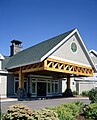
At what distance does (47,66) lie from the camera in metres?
21.4

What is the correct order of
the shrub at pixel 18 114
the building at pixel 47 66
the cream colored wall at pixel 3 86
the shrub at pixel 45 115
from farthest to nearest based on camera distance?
the cream colored wall at pixel 3 86
the building at pixel 47 66
the shrub at pixel 45 115
the shrub at pixel 18 114

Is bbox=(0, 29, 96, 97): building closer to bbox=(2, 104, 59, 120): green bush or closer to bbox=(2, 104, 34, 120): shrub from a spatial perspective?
bbox=(2, 104, 59, 120): green bush

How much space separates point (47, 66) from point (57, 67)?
83.8 inches

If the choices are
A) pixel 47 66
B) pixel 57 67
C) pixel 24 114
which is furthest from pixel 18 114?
pixel 57 67

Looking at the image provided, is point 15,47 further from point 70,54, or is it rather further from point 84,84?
point 84,84

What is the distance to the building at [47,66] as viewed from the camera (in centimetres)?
2270

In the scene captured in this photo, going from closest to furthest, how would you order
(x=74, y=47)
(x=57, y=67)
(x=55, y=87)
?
1. (x=57, y=67)
2. (x=74, y=47)
3. (x=55, y=87)

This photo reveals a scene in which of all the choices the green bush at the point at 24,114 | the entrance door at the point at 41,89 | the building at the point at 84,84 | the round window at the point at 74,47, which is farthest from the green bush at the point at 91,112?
the building at the point at 84,84

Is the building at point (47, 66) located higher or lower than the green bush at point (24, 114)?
higher

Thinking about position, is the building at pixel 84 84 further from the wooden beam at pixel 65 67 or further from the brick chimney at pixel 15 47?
the brick chimney at pixel 15 47

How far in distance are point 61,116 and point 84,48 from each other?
18.9m

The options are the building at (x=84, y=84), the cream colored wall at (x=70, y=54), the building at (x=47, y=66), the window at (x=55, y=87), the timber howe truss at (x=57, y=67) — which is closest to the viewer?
the timber howe truss at (x=57, y=67)

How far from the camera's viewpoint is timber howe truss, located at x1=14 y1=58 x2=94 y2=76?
71.2 ft

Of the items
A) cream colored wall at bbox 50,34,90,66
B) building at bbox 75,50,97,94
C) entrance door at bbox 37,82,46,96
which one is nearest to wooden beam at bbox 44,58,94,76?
cream colored wall at bbox 50,34,90,66
